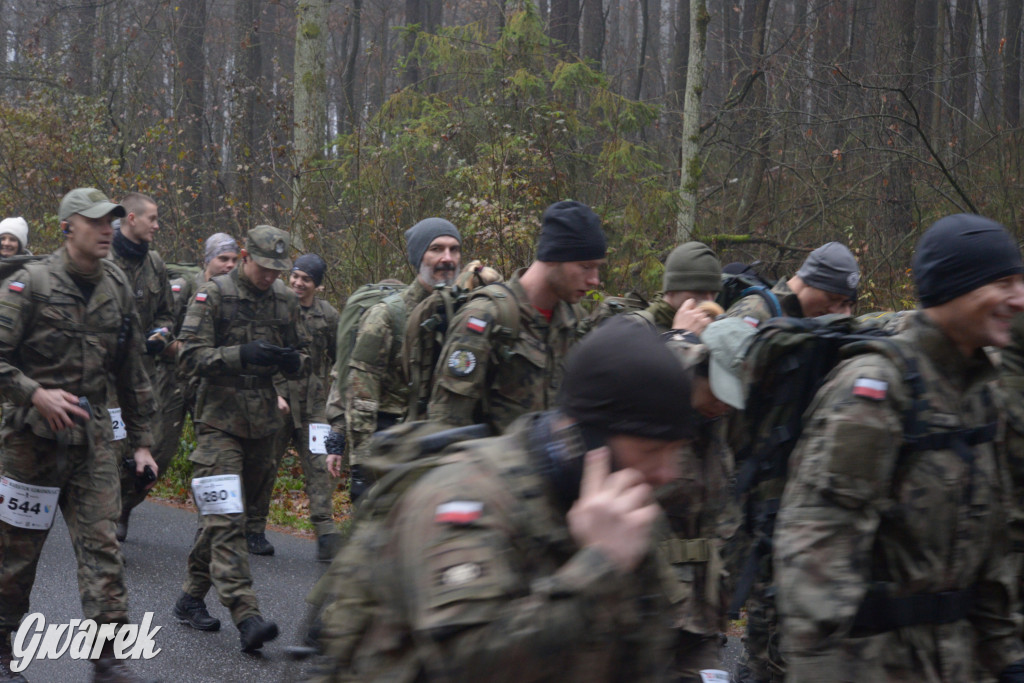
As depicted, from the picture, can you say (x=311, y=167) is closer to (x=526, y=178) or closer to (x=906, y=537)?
(x=526, y=178)

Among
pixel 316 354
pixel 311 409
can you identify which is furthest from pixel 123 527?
pixel 316 354

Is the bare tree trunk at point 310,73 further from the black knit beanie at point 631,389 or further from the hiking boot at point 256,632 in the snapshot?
the black knit beanie at point 631,389

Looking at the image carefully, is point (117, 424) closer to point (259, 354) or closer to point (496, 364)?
point (259, 354)

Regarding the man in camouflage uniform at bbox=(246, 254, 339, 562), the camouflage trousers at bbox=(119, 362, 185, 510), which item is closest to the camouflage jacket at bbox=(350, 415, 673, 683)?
the man in camouflage uniform at bbox=(246, 254, 339, 562)

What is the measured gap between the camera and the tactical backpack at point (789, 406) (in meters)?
2.87

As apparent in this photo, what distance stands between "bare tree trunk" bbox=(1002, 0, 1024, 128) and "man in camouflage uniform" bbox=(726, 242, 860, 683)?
802 cm

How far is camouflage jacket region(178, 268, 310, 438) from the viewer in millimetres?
6785

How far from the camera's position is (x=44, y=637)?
619cm

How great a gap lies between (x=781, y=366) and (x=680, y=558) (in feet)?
2.99

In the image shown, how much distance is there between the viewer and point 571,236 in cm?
484

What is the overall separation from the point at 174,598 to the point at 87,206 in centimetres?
310

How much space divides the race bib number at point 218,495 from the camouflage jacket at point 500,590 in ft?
14.8

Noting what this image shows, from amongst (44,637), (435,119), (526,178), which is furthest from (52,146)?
(44,637)

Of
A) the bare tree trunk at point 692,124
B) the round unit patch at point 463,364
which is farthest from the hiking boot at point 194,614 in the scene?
the bare tree trunk at point 692,124
